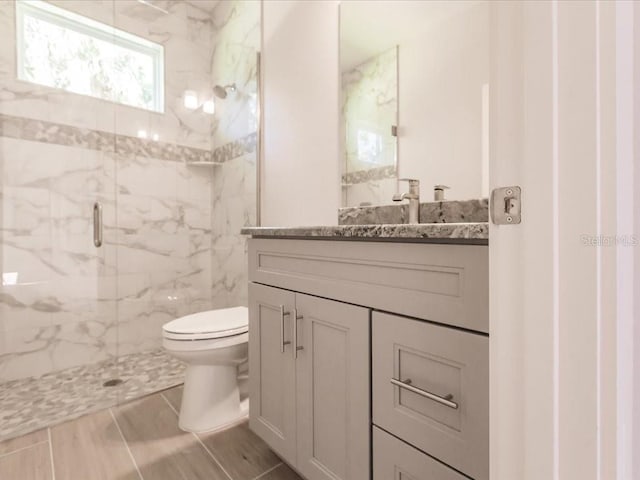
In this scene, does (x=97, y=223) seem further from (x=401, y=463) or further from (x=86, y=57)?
(x=401, y=463)

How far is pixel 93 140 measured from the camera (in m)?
2.23

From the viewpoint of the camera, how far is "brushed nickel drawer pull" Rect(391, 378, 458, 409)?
26.2 inches

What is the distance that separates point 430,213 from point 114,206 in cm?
212

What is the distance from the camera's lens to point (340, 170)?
1.66m

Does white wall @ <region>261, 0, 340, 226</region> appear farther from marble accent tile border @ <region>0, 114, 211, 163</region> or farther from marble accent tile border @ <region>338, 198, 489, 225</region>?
marble accent tile border @ <region>0, 114, 211, 163</region>

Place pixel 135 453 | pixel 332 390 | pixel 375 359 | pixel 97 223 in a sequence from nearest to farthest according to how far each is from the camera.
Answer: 1. pixel 375 359
2. pixel 332 390
3. pixel 135 453
4. pixel 97 223

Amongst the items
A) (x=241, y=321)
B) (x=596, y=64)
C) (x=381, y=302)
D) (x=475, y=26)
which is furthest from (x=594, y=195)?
(x=241, y=321)

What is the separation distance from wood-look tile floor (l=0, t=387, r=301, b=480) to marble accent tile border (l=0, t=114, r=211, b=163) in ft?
5.43

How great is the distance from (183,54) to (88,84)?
2.31 ft

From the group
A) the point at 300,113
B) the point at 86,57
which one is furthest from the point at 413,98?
the point at 86,57

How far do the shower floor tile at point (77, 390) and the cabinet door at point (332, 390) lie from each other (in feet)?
4.12

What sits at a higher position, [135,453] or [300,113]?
[300,113]

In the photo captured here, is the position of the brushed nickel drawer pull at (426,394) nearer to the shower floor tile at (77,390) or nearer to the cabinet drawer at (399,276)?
the cabinet drawer at (399,276)

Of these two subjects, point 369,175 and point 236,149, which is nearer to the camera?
point 369,175
